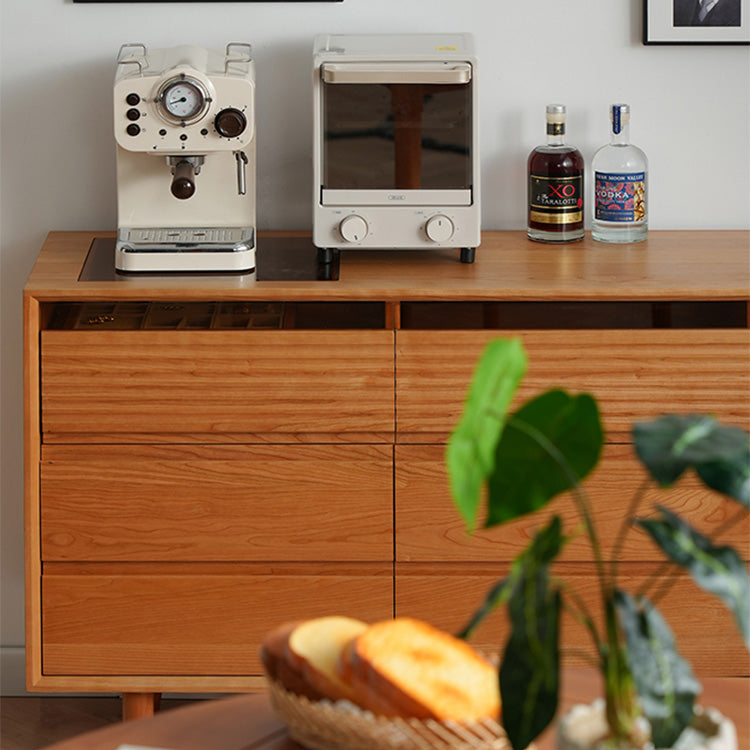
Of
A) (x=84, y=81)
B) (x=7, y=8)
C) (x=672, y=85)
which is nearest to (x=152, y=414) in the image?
(x=84, y=81)

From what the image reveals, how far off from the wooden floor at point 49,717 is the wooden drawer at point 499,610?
757 mm

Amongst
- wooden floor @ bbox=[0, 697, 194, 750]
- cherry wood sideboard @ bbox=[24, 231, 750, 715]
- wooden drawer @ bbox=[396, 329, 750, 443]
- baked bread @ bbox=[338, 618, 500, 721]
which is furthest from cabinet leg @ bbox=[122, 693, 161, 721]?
baked bread @ bbox=[338, 618, 500, 721]

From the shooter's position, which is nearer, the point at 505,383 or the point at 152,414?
the point at 505,383

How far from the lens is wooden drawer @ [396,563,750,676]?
6.79 ft

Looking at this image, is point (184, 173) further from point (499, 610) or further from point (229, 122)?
point (499, 610)

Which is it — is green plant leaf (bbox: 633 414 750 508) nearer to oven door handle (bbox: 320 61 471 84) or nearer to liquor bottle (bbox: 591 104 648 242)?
oven door handle (bbox: 320 61 471 84)

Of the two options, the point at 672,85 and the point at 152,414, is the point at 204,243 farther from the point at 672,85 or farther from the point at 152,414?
the point at 672,85

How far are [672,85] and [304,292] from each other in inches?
38.5

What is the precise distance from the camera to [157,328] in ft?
6.54

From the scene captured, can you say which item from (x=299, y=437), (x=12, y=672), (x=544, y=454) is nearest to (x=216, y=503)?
(x=299, y=437)

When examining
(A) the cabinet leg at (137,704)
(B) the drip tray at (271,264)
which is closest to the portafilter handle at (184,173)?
(B) the drip tray at (271,264)

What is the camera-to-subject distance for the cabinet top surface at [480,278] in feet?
6.39

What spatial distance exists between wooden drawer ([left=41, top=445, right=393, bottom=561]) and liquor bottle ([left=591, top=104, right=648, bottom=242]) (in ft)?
2.22

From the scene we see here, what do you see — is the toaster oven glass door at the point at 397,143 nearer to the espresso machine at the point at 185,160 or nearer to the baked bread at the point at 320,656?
the espresso machine at the point at 185,160
